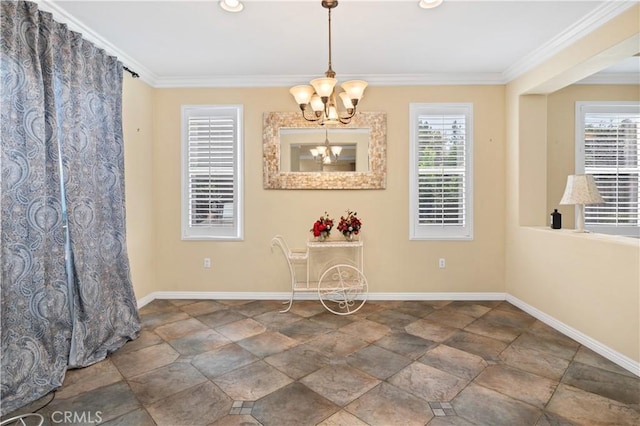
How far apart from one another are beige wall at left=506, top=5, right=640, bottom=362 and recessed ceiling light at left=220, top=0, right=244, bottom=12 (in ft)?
9.83

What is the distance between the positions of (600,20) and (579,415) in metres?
3.01

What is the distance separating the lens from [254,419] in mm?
1889

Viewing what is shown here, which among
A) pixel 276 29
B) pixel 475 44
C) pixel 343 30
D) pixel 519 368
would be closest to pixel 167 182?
pixel 276 29

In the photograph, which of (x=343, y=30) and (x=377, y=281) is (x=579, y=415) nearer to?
(x=377, y=281)

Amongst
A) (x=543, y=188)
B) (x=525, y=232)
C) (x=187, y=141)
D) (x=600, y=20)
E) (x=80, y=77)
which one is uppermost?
(x=600, y=20)

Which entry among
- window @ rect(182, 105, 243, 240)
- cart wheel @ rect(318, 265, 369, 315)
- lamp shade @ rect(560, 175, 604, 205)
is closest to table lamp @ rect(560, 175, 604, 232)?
lamp shade @ rect(560, 175, 604, 205)

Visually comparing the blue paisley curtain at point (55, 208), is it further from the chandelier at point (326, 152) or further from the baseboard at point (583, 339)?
the baseboard at point (583, 339)

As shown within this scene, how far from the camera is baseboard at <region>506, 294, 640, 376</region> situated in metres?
2.43

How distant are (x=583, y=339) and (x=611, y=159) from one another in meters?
2.54

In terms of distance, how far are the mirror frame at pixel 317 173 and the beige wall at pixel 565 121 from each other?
2134mm

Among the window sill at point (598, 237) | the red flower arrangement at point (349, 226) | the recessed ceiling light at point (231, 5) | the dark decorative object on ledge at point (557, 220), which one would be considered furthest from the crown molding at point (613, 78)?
the recessed ceiling light at point (231, 5)

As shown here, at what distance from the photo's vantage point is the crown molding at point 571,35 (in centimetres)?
243

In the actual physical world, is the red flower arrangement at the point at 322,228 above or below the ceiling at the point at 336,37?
below

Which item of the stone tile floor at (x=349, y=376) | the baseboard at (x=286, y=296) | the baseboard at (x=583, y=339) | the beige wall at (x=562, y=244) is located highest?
the beige wall at (x=562, y=244)
